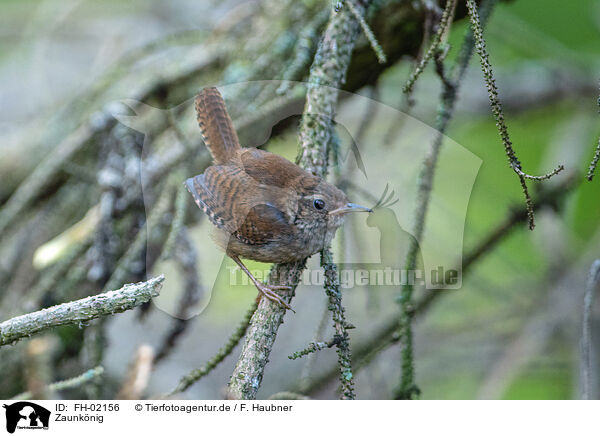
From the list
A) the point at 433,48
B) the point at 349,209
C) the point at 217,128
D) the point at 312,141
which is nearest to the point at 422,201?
the point at 349,209

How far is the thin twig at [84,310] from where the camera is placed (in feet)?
4.23

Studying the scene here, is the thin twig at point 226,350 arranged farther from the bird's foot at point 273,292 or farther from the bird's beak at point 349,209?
the bird's beak at point 349,209

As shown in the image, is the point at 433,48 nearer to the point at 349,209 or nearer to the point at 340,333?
the point at 349,209

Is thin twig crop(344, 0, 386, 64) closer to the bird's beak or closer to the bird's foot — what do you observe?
the bird's beak

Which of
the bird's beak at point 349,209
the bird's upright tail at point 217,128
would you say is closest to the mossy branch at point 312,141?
the bird's beak at point 349,209

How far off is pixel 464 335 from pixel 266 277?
4.80ft

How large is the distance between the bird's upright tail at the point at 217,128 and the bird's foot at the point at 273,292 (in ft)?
1.51

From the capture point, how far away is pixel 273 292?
1604 mm

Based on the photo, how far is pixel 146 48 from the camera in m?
2.98

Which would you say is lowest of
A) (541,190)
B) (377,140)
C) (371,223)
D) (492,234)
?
(371,223)

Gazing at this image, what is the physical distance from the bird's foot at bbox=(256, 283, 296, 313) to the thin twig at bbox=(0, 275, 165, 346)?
1.11ft
